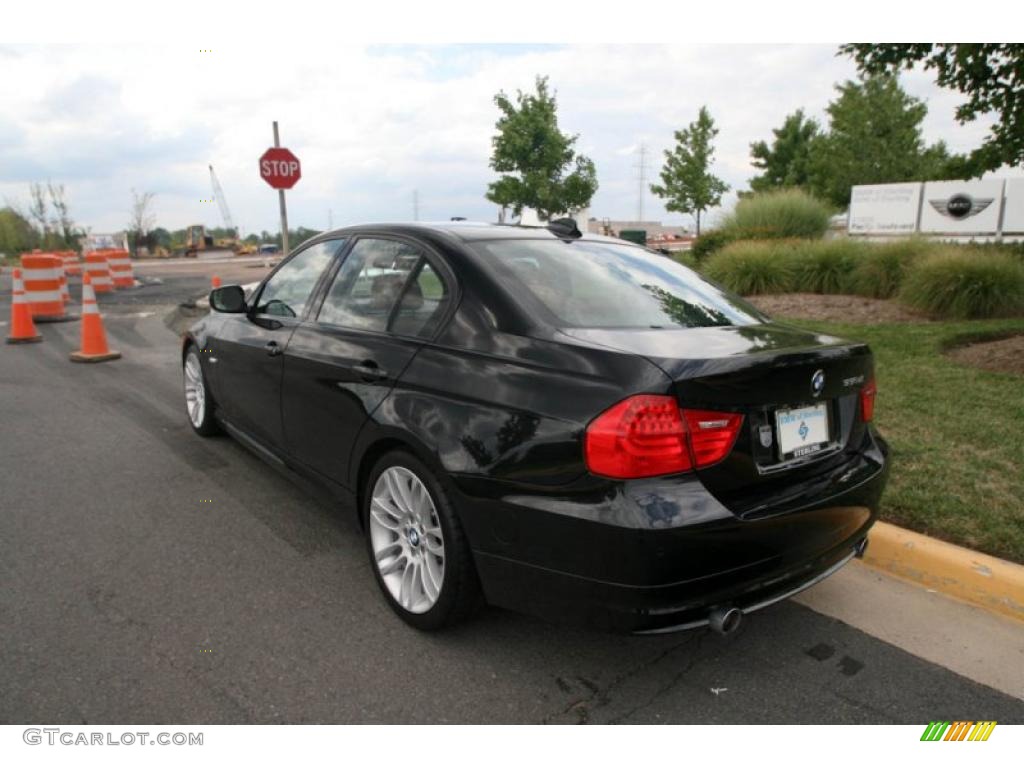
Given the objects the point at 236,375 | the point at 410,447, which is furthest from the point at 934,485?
the point at 236,375

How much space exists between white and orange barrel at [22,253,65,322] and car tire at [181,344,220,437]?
7.97 m

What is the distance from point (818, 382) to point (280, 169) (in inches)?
492

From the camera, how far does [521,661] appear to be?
2.62 meters

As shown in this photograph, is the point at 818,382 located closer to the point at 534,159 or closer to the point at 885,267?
the point at 885,267

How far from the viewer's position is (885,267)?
34.8 feet

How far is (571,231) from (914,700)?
7.70 ft

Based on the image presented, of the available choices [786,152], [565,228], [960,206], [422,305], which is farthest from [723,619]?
[786,152]

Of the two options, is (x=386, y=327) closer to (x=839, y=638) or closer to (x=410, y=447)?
(x=410, y=447)

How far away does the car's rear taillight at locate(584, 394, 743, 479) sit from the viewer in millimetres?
2137

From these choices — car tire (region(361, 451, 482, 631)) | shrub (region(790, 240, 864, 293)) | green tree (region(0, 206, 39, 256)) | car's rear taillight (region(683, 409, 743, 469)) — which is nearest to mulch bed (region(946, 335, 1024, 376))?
shrub (region(790, 240, 864, 293))

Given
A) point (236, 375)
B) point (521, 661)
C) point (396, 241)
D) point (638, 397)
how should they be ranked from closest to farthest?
point (638, 397), point (521, 661), point (396, 241), point (236, 375)

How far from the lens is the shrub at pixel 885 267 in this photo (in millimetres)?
10523

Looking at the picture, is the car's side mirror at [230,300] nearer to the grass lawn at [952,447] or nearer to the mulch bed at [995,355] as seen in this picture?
the grass lawn at [952,447]

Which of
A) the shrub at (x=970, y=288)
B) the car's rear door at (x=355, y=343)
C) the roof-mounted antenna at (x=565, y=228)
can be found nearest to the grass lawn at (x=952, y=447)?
the roof-mounted antenna at (x=565, y=228)
